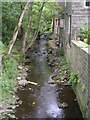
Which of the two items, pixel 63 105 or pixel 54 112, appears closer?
pixel 54 112

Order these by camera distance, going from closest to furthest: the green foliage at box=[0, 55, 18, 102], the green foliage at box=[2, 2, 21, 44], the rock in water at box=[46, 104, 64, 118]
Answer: the rock in water at box=[46, 104, 64, 118], the green foliage at box=[0, 55, 18, 102], the green foliage at box=[2, 2, 21, 44]

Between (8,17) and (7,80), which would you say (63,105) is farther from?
(8,17)

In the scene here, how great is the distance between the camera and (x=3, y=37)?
20.9 m

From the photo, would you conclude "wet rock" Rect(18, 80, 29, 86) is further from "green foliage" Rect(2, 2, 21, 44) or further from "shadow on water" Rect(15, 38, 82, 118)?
"green foliage" Rect(2, 2, 21, 44)

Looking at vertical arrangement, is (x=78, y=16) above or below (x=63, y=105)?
above

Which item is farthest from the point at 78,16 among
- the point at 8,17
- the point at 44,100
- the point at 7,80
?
the point at 44,100

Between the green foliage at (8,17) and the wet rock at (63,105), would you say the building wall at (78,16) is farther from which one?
the wet rock at (63,105)

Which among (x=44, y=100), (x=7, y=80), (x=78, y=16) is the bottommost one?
(x=44, y=100)

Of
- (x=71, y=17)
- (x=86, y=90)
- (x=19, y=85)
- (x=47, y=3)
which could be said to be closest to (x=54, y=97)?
(x=19, y=85)

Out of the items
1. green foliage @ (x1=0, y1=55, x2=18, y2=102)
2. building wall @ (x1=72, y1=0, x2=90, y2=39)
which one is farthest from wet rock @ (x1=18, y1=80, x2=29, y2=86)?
building wall @ (x1=72, y1=0, x2=90, y2=39)

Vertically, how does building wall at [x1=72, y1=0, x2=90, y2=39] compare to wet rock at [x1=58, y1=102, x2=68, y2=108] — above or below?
above

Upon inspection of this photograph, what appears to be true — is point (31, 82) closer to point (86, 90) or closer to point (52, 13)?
point (86, 90)

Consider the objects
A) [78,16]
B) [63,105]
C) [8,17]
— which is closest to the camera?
[63,105]

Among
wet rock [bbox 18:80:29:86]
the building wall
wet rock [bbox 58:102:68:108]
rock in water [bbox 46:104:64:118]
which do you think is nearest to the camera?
rock in water [bbox 46:104:64:118]
